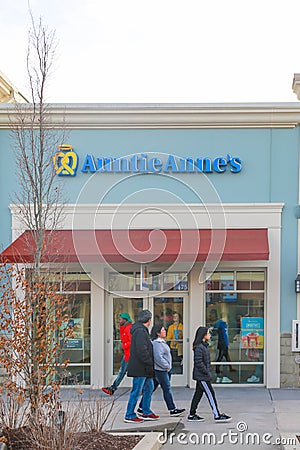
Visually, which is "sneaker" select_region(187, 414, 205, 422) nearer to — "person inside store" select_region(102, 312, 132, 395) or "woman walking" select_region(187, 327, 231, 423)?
Answer: "woman walking" select_region(187, 327, 231, 423)

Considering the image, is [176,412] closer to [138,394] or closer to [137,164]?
[138,394]

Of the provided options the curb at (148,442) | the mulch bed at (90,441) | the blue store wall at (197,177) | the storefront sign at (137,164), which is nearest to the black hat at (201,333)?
the curb at (148,442)

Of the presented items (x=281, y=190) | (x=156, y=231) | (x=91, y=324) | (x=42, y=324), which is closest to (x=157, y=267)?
(x=156, y=231)

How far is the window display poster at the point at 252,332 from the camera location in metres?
16.2

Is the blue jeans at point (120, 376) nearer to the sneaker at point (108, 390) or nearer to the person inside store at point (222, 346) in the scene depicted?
the sneaker at point (108, 390)

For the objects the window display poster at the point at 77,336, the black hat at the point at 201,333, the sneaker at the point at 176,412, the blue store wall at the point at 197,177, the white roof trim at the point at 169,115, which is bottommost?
the sneaker at the point at 176,412

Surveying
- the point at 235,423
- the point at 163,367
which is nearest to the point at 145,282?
the point at 163,367

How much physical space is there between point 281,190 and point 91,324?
16.8 feet

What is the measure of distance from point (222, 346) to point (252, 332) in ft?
2.40

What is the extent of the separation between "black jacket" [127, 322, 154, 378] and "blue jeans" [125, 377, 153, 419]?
111 millimetres

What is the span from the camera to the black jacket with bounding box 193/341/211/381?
39.3ft

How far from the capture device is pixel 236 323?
16266mm

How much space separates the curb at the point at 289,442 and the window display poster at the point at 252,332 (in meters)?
6.12

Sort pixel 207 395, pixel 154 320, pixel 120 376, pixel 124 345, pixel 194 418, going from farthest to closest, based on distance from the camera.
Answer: pixel 154 320, pixel 120 376, pixel 124 345, pixel 194 418, pixel 207 395
